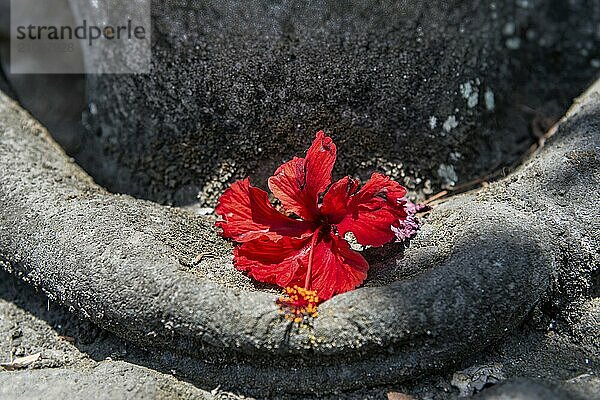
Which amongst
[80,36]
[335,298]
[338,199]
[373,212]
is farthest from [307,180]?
[80,36]

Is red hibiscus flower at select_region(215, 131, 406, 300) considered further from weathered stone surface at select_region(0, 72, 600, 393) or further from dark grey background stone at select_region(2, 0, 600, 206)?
dark grey background stone at select_region(2, 0, 600, 206)

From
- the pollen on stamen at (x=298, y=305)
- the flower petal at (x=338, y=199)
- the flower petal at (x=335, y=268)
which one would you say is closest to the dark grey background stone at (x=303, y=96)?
the flower petal at (x=338, y=199)

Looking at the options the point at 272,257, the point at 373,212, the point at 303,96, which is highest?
the point at 303,96

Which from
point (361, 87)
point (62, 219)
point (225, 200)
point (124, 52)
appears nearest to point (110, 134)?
point (124, 52)

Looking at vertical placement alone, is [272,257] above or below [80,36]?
below

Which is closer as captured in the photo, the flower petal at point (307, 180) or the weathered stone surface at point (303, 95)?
the flower petal at point (307, 180)

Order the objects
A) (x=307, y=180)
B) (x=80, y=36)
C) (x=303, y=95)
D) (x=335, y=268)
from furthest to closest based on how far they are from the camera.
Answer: (x=80, y=36), (x=303, y=95), (x=307, y=180), (x=335, y=268)

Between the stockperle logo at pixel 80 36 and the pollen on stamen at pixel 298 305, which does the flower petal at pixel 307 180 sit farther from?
the stockperle logo at pixel 80 36

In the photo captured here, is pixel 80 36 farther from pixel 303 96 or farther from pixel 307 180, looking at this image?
pixel 307 180

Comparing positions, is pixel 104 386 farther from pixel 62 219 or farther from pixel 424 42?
pixel 424 42
